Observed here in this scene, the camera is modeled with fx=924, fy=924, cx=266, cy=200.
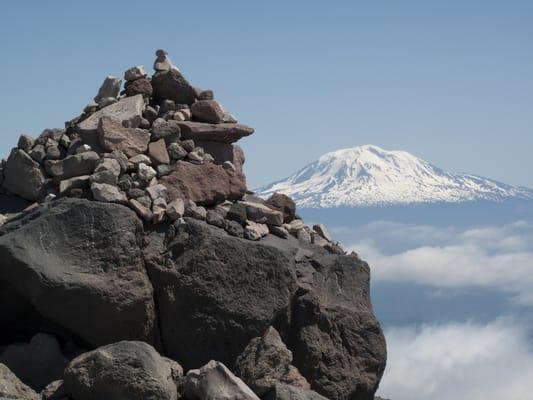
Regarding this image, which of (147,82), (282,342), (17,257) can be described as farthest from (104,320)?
(147,82)

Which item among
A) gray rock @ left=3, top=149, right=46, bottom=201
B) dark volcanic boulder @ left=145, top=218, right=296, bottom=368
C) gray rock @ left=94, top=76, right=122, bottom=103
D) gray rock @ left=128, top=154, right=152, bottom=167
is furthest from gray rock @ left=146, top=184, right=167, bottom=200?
gray rock @ left=94, top=76, right=122, bottom=103

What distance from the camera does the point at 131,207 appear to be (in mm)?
16422

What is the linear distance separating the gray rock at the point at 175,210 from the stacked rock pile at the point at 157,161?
0.07ft

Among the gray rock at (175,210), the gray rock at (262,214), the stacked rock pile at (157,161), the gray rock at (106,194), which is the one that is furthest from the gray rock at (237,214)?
the gray rock at (106,194)

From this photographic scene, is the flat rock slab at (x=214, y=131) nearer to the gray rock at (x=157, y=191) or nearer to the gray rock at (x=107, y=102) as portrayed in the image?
the gray rock at (x=107, y=102)

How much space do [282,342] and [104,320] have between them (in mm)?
3051

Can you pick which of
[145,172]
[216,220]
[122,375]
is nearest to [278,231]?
Result: [216,220]

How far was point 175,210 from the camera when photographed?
16.6m

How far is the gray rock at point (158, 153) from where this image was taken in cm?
1786

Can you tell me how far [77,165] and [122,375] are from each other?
17.6 feet

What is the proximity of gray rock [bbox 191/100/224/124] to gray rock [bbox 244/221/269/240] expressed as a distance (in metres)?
3.09

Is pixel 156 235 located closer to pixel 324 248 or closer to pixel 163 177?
pixel 163 177

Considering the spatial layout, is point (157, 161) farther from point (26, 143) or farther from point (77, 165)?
point (26, 143)

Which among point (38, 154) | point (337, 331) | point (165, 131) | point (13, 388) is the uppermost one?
point (165, 131)
